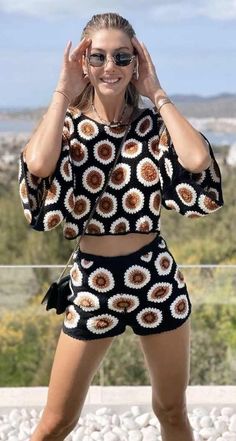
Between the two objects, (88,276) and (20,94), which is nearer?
(88,276)

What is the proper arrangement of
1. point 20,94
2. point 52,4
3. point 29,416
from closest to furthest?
point 29,416 < point 20,94 < point 52,4

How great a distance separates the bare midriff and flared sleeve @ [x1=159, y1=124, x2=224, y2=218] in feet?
0.49

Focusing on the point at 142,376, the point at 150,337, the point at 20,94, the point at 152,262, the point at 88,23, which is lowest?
the point at 20,94

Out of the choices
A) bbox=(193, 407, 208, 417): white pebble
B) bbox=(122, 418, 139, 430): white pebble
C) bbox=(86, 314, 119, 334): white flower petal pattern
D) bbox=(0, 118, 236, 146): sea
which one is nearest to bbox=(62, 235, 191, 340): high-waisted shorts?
bbox=(86, 314, 119, 334): white flower petal pattern

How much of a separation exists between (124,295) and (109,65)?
67 cm

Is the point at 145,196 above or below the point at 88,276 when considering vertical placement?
above

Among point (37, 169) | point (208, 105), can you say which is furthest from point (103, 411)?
point (208, 105)

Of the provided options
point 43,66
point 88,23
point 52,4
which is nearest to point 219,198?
point 88,23

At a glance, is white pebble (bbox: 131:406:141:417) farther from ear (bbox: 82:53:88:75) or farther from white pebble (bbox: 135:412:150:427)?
ear (bbox: 82:53:88:75)

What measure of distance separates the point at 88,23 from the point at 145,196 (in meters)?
0.54

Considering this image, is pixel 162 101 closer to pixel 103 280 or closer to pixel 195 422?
pixel 103 280

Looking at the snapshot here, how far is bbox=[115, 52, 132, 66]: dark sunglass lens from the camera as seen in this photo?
9.15 feet

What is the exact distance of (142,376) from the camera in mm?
5742

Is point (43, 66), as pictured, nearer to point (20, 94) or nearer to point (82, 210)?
point (20, 94)
